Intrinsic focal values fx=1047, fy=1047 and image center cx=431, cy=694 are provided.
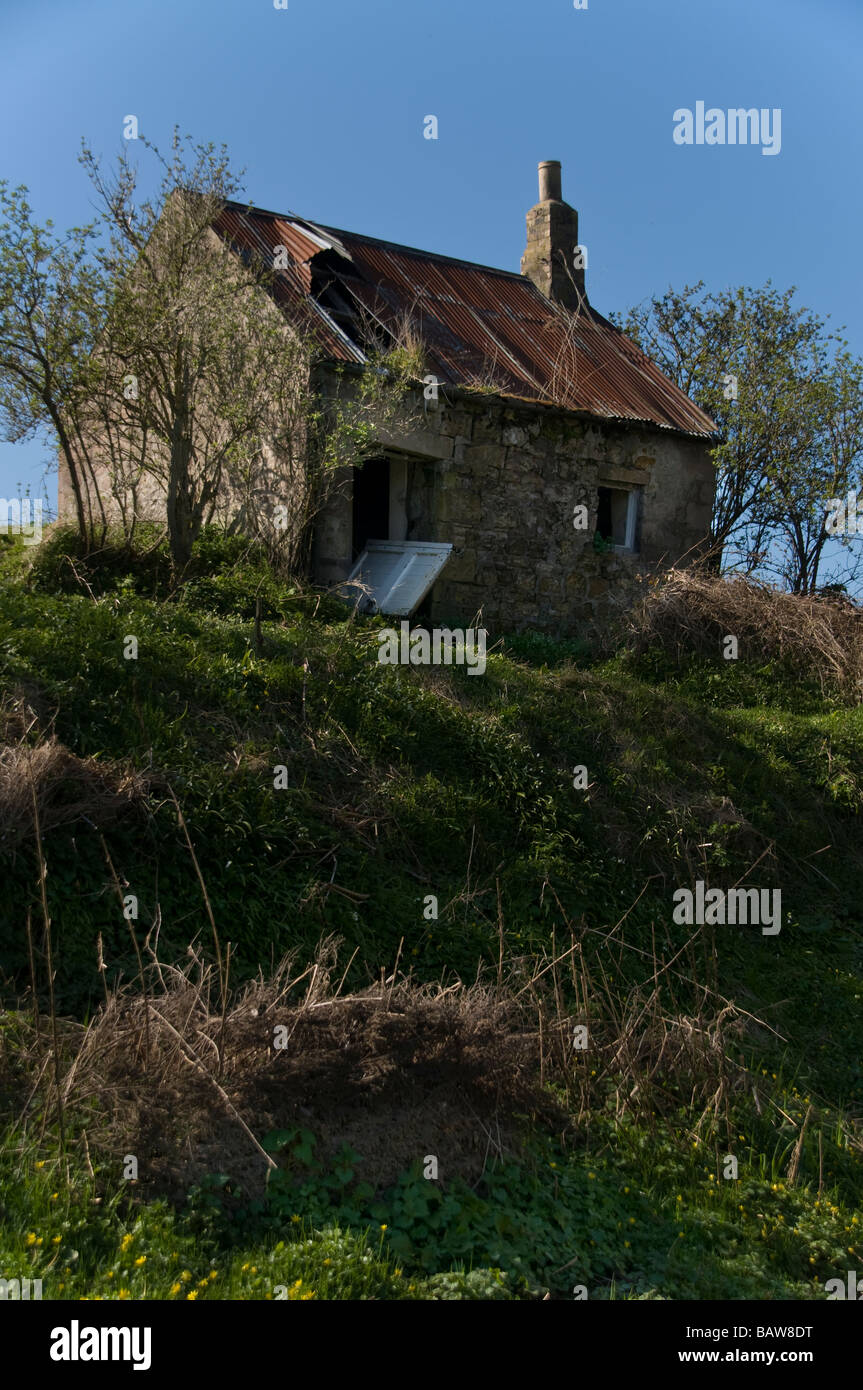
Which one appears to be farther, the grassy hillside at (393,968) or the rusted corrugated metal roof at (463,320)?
the rusted corrugated metal roof at (463,320)

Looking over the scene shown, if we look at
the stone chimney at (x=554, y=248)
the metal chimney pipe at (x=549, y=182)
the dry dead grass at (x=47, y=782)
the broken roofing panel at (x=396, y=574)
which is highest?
the metal chimney pipe at (x=549, y=182)

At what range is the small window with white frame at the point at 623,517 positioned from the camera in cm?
1528

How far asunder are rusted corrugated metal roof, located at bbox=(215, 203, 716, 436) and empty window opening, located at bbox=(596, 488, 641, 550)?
110 cm

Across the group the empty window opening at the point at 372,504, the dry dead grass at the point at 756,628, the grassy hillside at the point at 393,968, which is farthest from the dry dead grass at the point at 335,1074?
the empty window opening at the point at 372,504

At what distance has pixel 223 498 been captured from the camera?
1311cm

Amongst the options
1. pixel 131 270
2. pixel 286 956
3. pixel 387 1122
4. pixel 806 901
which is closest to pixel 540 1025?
pixel 387 1122

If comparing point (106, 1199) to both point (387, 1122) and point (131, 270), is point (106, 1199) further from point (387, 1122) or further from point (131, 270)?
point (131, 270)

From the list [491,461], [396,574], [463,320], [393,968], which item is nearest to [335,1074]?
[393,968]

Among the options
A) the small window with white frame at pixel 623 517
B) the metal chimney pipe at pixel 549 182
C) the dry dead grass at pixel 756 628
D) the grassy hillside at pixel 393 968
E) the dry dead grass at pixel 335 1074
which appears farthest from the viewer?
the metal chimney pipe at pixel 549 182

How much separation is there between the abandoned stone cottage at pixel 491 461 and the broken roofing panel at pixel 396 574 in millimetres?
21

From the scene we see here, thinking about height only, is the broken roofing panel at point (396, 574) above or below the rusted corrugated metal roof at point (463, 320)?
below

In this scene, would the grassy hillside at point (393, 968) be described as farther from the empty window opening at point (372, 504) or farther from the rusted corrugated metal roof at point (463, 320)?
the rusted corrugated metal roof at point (463, 320)

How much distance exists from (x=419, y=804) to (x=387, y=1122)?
3.28 metres

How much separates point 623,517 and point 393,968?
1021 centimetres
